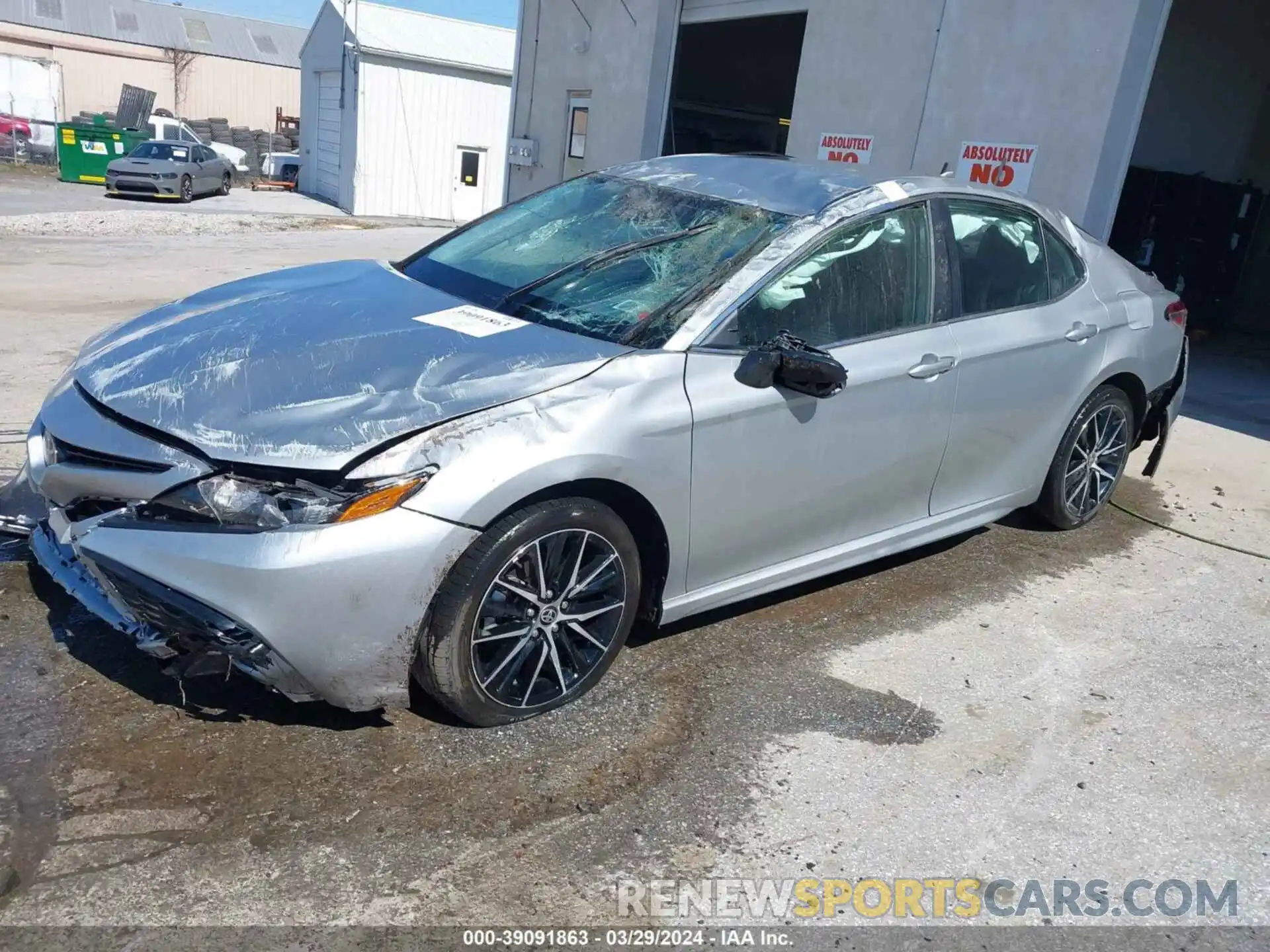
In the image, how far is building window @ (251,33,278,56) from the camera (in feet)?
154

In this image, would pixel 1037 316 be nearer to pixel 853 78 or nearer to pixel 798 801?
pixel 798 801

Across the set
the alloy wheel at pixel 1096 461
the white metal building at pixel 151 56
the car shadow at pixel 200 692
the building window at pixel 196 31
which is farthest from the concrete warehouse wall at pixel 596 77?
the building window at pixel 196 31

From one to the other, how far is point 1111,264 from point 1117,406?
707 millimetres

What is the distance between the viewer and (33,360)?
689cm

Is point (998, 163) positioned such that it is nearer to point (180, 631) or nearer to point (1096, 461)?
point (1096, 461)

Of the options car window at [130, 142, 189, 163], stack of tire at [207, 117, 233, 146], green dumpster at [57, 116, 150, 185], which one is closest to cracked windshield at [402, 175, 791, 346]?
car window at [130, 142, 189, 163]

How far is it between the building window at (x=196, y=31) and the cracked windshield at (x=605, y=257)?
4872 centimetres

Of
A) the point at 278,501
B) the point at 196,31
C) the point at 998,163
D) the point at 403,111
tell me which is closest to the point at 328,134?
the point at 403,111

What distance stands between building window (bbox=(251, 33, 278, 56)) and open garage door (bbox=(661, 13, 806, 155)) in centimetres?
3652

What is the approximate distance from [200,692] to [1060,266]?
4011 millimetres

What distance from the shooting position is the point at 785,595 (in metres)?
4.34

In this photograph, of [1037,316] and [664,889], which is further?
[1037,316]

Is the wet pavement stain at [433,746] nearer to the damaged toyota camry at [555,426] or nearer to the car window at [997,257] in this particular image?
the damaged toyota camry at [555,426]

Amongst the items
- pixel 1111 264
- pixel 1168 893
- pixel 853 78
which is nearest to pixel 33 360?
pixel 1111 264
